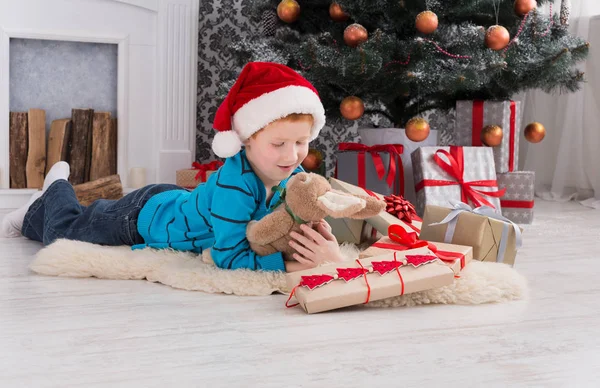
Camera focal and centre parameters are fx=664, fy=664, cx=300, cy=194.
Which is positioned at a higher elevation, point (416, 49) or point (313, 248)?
point (416, 49)

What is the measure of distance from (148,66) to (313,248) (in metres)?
2.00

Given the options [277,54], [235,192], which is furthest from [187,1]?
[235,192]

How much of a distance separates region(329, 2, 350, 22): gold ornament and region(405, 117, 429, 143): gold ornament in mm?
530

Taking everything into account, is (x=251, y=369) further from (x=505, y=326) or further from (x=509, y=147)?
(x=509, y=147)

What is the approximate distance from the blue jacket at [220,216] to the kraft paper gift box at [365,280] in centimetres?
20

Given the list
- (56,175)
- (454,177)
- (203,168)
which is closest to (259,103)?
(56,175)

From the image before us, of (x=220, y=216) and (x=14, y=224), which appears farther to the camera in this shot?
(x=14, y=224)

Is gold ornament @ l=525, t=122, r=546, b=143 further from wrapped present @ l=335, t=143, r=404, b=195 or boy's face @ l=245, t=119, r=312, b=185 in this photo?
boy's face @ l=245, t=119, r=312, b=185

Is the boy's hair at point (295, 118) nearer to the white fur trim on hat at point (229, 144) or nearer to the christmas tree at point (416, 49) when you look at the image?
the white fur trim on hat at point (229, 144)

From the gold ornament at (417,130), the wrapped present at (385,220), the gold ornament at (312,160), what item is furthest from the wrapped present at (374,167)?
the wrapped present at (385,220)

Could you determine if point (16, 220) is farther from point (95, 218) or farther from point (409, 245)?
point (409, 245)

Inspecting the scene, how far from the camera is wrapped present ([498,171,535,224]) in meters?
2.70

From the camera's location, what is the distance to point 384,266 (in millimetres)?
1389

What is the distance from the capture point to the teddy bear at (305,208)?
141 centimetres
